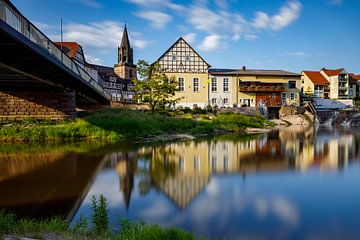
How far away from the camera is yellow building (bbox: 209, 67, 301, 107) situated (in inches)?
1929

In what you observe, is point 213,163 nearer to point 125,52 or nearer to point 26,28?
point 26,28

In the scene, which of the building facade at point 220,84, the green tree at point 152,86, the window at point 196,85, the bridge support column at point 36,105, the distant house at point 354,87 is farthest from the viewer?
the distant house at point 354,87

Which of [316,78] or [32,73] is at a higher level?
[316,78]

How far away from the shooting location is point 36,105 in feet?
82.9

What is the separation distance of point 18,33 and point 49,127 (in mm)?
14423

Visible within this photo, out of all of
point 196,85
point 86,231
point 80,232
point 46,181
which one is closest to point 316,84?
point 196,85

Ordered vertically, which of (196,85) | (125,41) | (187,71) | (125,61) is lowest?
(196,85)

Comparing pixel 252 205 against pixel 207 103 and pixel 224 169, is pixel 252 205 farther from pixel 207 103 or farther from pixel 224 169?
pixel 207 103

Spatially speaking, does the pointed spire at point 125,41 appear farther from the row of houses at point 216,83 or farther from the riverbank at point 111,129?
the riverbank at point 111,129

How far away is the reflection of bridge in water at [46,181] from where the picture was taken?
828 centimetres

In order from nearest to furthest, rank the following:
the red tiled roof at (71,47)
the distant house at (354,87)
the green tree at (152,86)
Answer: the green tree at (152,86), the red tiled roof at (71,47), the distant house at (354,87)

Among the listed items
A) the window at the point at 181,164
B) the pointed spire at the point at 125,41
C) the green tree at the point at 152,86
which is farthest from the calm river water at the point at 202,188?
the pointed spire at the point at 125,41

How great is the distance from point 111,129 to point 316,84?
57114mm

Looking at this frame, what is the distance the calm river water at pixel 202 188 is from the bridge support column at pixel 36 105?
269 inches
